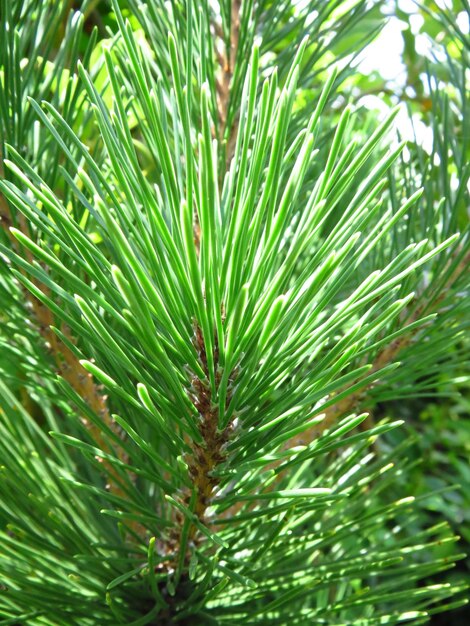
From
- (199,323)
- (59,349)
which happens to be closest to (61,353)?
(59,349)

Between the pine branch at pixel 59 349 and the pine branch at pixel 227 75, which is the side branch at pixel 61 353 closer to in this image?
the pine branch at pixel 59 349

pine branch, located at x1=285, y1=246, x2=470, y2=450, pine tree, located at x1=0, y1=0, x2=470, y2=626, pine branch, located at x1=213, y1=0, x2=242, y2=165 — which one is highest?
pine branch, located at x1=213, y1=0, x2=242, y2=165

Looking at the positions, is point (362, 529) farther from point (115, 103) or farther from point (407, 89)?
point (407, 89)

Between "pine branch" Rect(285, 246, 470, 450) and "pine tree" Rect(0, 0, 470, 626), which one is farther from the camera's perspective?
"pine branch" Rect(285, 246, 470, 450)

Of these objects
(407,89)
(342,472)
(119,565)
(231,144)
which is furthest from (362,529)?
(407,89)

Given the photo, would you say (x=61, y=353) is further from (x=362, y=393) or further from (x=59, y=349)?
(x=362, y=393)

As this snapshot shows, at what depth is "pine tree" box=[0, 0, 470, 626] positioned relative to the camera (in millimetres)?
250

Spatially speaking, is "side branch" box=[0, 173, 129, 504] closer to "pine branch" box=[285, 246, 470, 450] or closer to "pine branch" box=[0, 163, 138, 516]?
"pine branch" box=[0, 163, 138, 516]

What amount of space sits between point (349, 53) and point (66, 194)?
21 centimetres

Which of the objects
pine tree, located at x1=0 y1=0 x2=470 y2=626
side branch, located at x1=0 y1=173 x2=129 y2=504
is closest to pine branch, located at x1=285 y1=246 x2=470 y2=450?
pine tree, located at x1=0 y1=0 x2=470 y2=626

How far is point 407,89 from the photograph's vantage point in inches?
45.1

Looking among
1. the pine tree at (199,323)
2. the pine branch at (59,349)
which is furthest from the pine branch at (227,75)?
the pine branch at (59,349)

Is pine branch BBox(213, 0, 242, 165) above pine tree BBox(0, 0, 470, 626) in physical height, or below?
above

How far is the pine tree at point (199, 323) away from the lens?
0.25m
